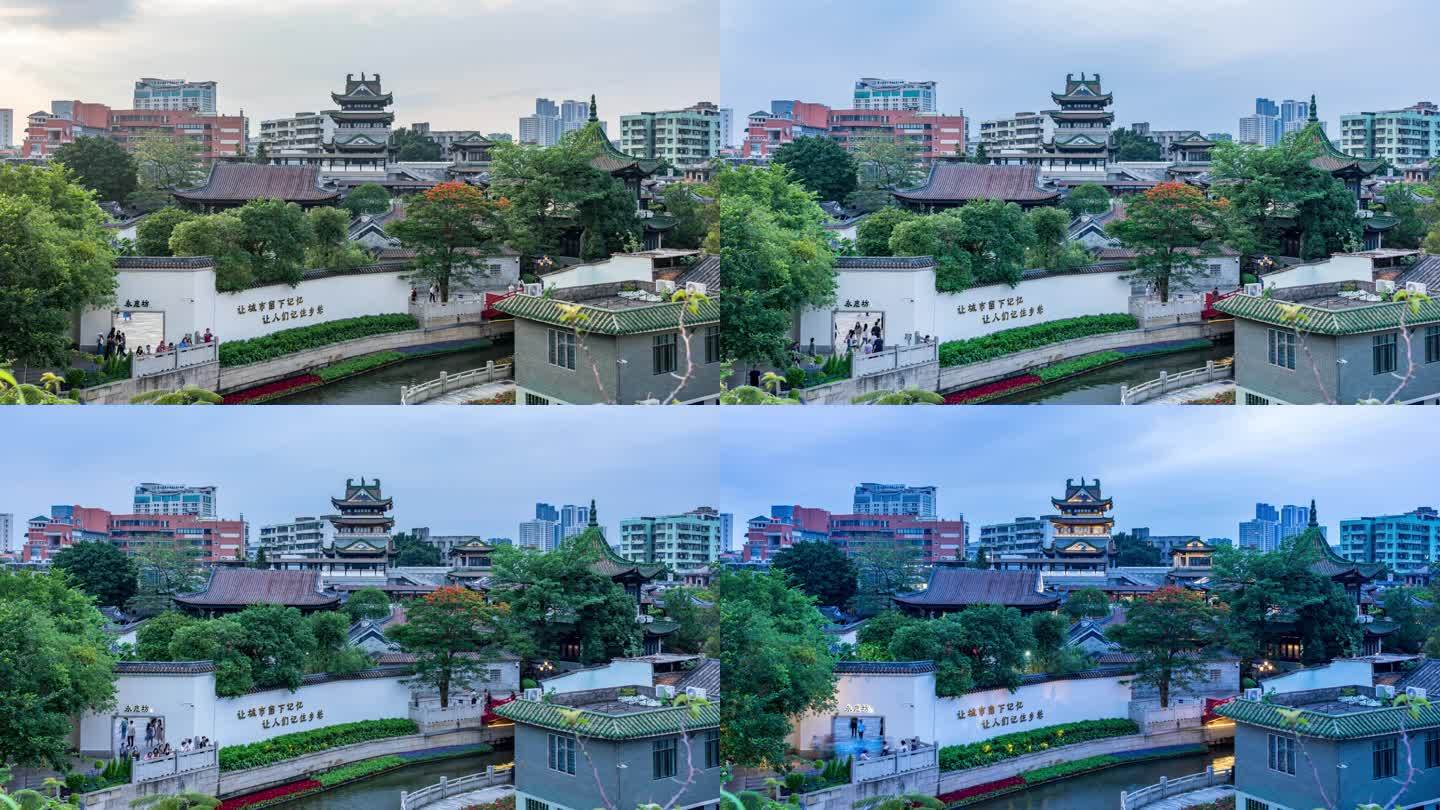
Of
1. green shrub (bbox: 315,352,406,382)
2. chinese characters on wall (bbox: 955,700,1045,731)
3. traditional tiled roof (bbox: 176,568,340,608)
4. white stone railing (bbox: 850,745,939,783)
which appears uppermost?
green shrub (bbox: 315,352,406,382)

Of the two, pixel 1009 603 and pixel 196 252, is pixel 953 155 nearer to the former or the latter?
pixel 1009 603

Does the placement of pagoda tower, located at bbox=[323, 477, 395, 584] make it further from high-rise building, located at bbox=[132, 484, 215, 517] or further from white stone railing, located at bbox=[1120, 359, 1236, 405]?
white stone railing, located at bbox=[1120, 359, 1236, 405]

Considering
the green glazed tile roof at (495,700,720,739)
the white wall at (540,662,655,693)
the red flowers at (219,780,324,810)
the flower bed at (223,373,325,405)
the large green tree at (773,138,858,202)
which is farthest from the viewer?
the large green tree at (773,138,858,202)

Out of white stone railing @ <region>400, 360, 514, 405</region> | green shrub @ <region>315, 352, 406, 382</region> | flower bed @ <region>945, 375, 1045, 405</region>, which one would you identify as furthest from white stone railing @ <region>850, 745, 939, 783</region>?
green shrub @ <region>315, 352, 406, 382</region>

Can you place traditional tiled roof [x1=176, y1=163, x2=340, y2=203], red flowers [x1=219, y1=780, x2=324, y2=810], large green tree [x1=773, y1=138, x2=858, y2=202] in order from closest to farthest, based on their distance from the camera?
red flowers [x1=219, y1=780, x2=324, y2=810] < traditional tiled roof [x1=176, y1=163, x2=340, y2=203] < large green tree [x1=773, y1=138, x2=858, y2=202]

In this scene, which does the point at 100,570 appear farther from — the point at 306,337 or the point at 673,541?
the point at 673,541

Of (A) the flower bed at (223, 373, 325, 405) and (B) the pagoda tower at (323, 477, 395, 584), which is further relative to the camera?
(A) the flower bed at (223, 373, 325, 405)

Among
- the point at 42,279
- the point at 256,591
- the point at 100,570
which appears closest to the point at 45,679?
the point at 100,570
